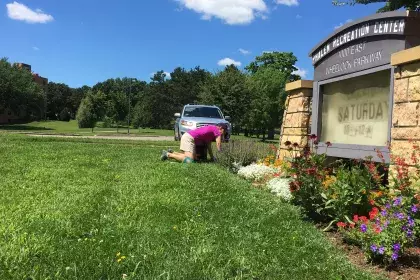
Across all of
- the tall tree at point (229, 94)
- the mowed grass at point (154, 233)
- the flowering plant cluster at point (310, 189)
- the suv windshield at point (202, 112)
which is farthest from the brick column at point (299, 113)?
the tall tree at point (229, 94)

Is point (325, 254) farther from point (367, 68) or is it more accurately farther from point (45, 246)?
point (367, 68)

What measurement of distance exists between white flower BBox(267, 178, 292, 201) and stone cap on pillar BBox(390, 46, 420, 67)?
1.95 metres

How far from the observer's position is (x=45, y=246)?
3.29 meters

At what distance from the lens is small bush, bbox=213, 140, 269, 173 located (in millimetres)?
8836

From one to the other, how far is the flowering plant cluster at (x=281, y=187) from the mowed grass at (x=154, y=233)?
0.52ft

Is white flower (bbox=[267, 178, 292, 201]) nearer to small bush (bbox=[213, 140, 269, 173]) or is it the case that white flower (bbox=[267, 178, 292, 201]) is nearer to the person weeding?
small bush (bbox=[213, 140, 269, 173])

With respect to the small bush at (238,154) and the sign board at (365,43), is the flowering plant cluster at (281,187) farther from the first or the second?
the small bush at (238,154)

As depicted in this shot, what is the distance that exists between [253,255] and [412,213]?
4.40 feet

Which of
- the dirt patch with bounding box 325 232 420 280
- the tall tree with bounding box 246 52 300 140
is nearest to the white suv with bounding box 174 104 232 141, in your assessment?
the dirt patch with bounding box 325 232 420 280

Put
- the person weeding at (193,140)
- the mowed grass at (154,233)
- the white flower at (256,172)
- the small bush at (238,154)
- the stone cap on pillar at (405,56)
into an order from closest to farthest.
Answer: the mowed grass at (154,233) → the stone cap on pillar at (405,56) → the white flower at (256,172) → the small bush at (238,154) → the person weeding at (193,140)

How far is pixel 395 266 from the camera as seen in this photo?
132 inches

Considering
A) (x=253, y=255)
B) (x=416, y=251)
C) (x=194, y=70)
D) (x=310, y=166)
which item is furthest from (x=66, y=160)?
(x=194, y=70)

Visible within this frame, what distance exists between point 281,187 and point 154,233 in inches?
106

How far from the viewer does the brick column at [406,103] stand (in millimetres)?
4352
